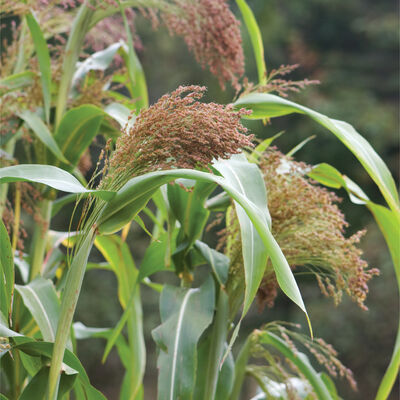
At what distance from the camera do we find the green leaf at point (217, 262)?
0.63m

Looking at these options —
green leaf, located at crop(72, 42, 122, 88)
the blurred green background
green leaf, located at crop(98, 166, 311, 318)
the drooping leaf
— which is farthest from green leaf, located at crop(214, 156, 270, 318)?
the blurred green background

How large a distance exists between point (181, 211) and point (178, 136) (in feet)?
0.63

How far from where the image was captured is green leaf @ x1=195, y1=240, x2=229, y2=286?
2.08 ft

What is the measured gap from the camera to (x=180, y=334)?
58 centimetres

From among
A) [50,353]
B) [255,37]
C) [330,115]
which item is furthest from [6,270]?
[330,115]

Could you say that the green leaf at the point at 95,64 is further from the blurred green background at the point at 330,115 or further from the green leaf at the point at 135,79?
the blurred green background at the point at 330,115

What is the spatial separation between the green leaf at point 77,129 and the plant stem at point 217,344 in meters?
0.26

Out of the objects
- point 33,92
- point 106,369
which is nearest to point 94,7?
point 33,92

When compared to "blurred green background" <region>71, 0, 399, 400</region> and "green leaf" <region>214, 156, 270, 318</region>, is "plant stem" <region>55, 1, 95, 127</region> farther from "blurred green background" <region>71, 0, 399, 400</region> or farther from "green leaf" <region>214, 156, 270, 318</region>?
"blurred green background" <region>71, 0, 399, 400</region>

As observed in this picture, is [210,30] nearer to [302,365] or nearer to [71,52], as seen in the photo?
[71,52]

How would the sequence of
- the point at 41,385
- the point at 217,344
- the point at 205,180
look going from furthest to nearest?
the point at 217,344 → the point at 41,385 → the point at 205,180

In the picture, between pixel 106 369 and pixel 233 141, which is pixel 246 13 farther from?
pixel 106 369

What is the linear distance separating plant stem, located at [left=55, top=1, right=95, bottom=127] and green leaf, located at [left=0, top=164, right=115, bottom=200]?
1.08ft

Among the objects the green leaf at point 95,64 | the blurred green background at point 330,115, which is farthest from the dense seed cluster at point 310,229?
the blurred green background at point 330,115
